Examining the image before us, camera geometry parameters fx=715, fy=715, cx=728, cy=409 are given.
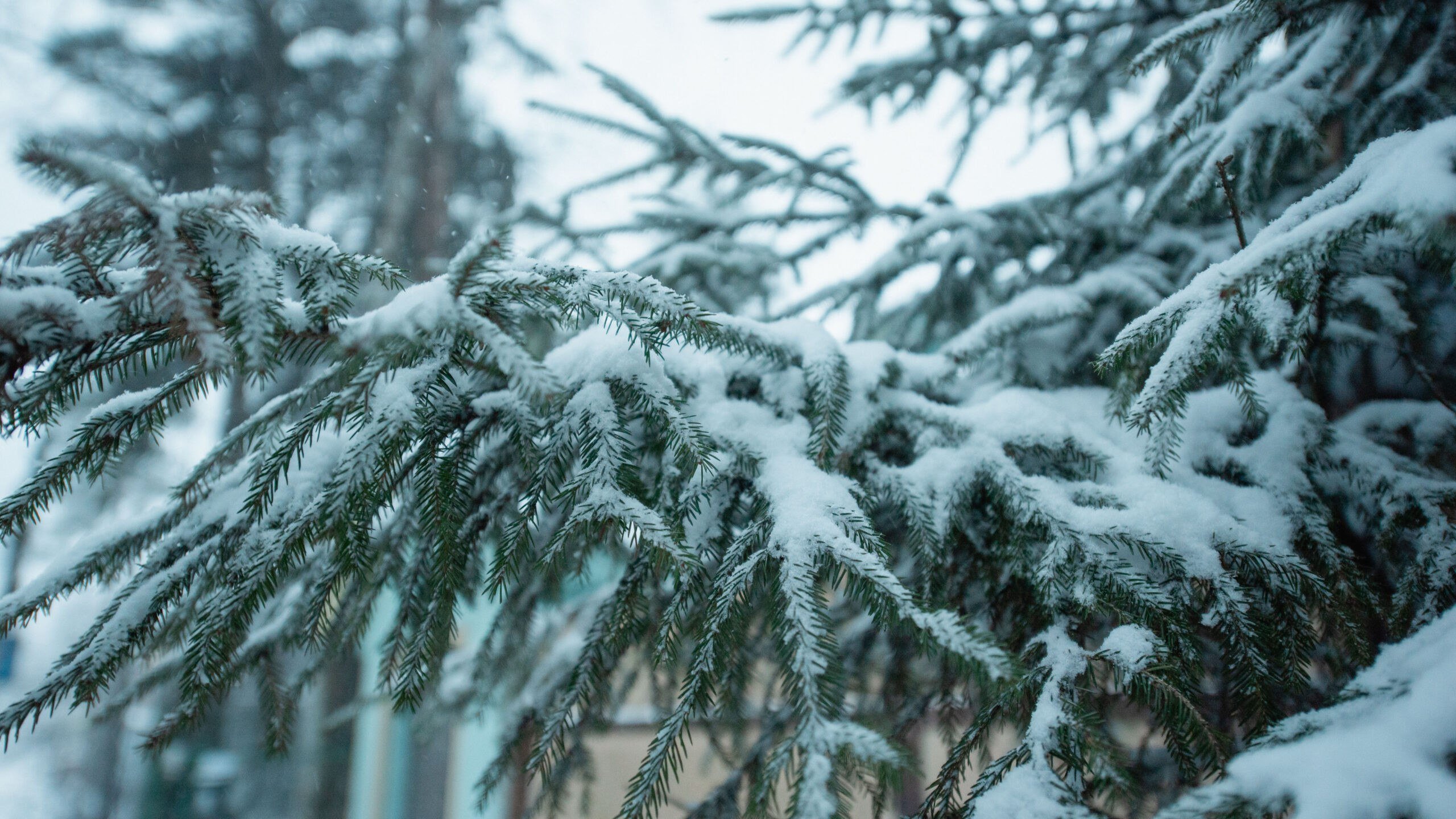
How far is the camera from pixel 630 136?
2266 mm

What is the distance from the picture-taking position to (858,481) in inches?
54.5

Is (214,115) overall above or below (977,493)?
above

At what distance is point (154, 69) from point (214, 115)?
529mm

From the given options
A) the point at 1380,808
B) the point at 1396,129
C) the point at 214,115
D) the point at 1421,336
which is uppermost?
the point at 214,115

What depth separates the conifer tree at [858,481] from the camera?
0.87 meters

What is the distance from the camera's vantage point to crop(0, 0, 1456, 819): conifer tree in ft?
2.86

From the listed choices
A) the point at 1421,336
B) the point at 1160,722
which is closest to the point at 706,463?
the point at 1160,722

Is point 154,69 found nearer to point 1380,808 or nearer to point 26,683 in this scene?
point 1380,808

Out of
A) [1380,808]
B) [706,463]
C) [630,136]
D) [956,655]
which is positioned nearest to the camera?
[1380,808]

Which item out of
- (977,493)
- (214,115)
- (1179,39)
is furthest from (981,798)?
(214,115)

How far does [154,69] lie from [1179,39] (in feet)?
26.0

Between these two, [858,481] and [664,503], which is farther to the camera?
[858,481]

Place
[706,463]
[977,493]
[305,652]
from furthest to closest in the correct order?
[977,493] → [305,652] → [706,463]

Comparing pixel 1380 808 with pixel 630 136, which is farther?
pixel 630 136
